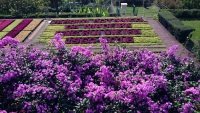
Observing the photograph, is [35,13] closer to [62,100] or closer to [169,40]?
[169,40]

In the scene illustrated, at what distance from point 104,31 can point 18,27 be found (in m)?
10.9

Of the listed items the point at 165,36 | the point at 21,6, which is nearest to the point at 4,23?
the point at 21,6

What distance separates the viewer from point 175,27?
2653 centimetres

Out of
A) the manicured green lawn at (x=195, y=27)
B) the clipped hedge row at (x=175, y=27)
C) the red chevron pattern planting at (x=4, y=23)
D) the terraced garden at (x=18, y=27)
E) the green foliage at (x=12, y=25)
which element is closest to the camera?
the clipped hedge row at (x=175, y=27)

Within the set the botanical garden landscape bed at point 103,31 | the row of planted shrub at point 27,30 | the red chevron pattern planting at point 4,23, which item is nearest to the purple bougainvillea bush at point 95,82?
the botanical garden landscape bed at point 103,31

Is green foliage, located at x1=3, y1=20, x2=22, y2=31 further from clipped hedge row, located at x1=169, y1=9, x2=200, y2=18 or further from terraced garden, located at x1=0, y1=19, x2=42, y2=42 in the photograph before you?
clipped hedge row, located at x1=169, y1=9, x2=200, y2=18

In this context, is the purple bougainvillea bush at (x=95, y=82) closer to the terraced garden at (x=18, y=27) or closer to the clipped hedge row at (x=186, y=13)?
the terraced garden at (x=18, y=27)

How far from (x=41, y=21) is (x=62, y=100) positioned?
25307 millimetres

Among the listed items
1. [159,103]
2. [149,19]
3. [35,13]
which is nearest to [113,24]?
[149,19]

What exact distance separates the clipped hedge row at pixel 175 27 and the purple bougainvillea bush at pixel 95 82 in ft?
48.4

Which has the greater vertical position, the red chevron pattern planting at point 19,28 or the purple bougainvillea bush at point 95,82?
the purple bougainvillea bush at point 95,82

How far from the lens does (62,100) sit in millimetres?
9875

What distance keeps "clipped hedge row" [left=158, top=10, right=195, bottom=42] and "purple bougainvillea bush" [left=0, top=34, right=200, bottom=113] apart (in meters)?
14.7

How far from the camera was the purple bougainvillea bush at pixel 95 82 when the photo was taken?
31.5 ft
